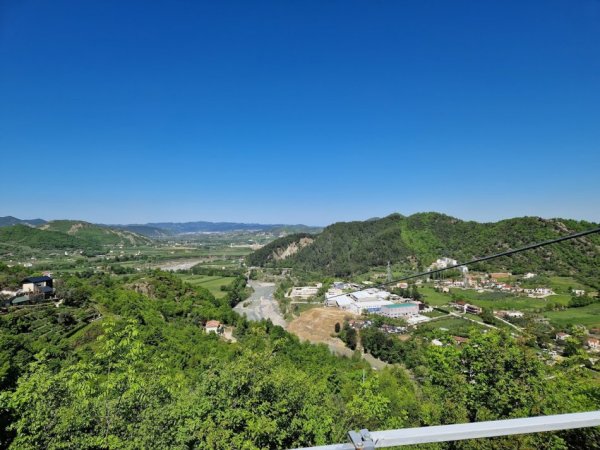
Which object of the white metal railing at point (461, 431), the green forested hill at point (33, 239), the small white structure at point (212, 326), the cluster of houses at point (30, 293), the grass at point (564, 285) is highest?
the white metal railing at point (461, 431)

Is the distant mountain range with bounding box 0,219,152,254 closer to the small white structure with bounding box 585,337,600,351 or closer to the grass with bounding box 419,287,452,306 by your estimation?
the grass with bounding box 419,287,452,306

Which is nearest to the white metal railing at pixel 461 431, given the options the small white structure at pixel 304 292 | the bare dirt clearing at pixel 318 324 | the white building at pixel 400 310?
the bare dirt clearing at pixel 318 324

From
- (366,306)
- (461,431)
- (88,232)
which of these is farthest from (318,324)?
(88,232)

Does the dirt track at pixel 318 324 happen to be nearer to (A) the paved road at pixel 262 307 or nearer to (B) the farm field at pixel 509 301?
(A) the paved road at pixel 262 307

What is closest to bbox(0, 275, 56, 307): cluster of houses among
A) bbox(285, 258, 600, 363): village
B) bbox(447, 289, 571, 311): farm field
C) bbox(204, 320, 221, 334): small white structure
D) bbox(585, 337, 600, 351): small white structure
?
bbox(204, 320, 221, 334): small white structure

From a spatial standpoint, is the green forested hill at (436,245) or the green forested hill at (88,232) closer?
the green forested hill at (436,245)

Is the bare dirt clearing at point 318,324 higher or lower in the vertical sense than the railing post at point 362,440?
lower

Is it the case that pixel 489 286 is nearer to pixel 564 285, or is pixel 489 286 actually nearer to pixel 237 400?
pixel 564 285

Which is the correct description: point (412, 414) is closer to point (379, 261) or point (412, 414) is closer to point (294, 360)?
point (294, 360)
